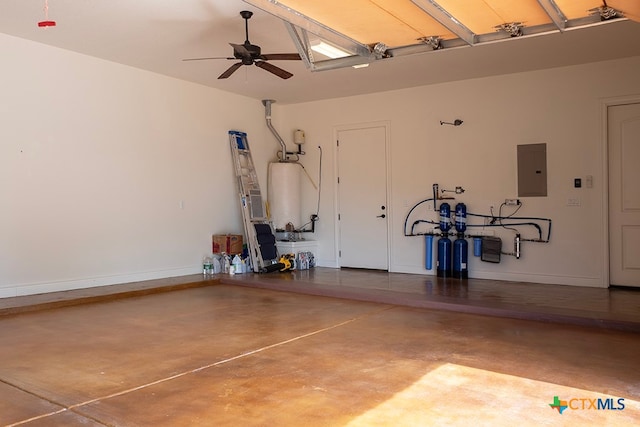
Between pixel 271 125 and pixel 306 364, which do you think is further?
pixel 271 125


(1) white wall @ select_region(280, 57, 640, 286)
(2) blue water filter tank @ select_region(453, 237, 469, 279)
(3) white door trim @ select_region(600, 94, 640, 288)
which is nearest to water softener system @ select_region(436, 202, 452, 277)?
(2) blue water filter tank @ select_region(453, 237, 469, 279)

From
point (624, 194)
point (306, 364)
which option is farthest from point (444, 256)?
point (306, 364)

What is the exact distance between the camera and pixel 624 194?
6680mm

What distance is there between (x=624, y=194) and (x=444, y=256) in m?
2.51

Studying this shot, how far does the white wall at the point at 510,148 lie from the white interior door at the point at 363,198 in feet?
0.57

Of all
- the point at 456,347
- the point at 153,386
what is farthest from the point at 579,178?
the point at 153,386

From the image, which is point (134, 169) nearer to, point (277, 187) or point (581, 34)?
point (277, 187)

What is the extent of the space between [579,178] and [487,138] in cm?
138

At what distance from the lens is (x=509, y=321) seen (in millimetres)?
5168

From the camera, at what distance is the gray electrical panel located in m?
7.12

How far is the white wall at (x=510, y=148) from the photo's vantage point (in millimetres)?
6777

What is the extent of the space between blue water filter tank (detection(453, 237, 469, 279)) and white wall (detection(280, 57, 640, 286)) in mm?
170

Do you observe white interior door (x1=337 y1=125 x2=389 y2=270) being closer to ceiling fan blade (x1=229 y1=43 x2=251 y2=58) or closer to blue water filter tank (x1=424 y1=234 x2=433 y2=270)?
blue water filter tank (x1=424 y1=234 x2=433 y2=270)

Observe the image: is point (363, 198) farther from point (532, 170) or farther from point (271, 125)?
point (532, 170)
